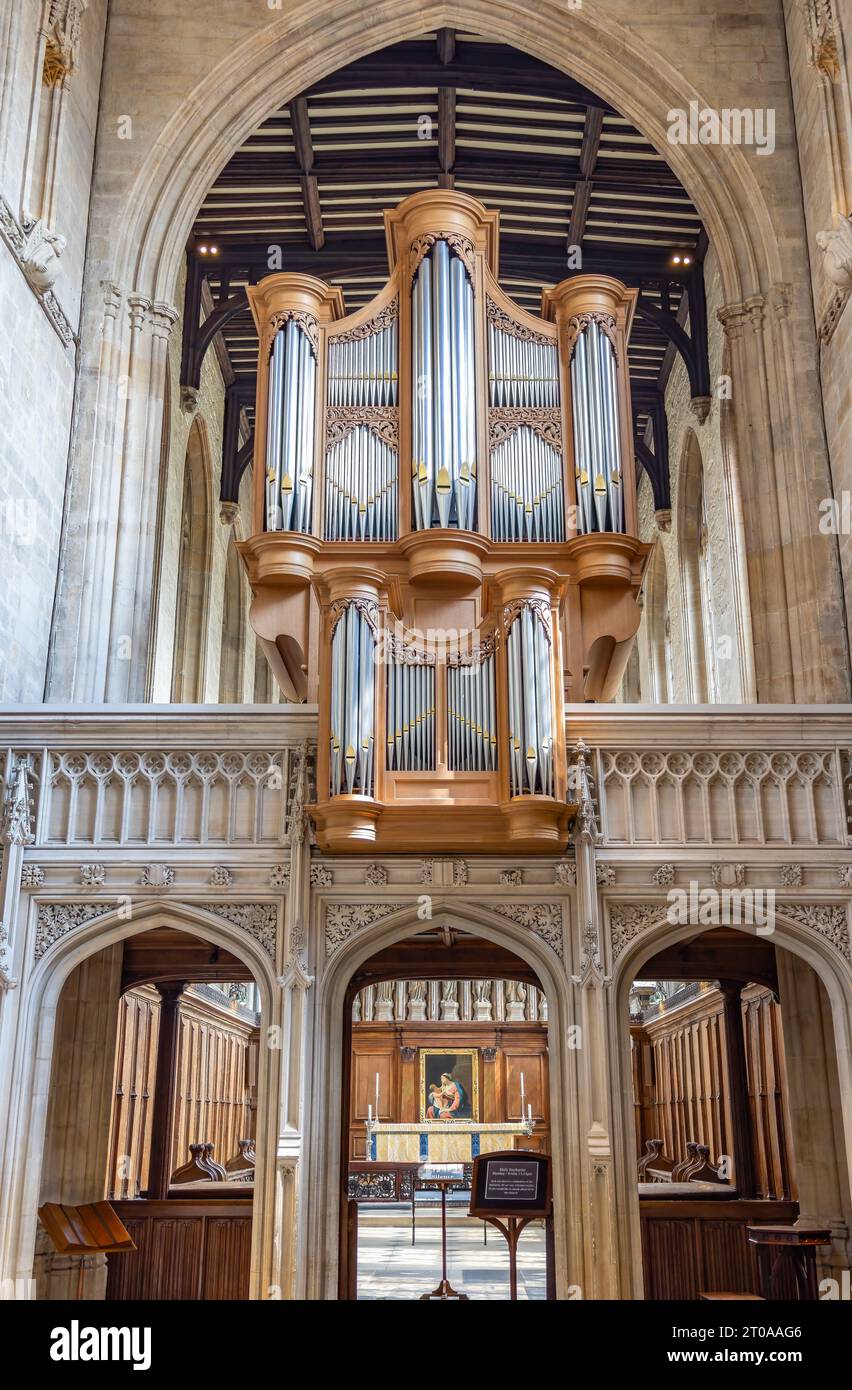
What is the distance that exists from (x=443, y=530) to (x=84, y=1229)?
6.55 m

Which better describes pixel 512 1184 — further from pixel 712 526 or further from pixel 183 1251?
pixel 712 526

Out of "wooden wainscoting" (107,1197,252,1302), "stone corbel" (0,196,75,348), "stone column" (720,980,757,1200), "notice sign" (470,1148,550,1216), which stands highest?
"stone corbel" (0,196,75,348)

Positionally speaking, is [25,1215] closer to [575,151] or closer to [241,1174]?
[241,1174]

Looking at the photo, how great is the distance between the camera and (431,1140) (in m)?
19.6

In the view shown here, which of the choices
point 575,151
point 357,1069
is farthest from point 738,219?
point 357,1069

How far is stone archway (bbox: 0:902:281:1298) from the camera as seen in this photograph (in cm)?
999

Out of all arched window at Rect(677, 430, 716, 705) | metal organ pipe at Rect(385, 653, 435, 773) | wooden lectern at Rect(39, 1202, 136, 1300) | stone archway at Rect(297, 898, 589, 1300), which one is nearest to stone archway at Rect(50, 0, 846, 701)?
metal organ pipe at Rect(385, 653, 435, 773)

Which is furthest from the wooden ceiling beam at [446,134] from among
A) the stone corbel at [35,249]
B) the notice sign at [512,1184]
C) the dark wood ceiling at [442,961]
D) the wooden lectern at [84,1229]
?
the wooden lectern at [84,1229]

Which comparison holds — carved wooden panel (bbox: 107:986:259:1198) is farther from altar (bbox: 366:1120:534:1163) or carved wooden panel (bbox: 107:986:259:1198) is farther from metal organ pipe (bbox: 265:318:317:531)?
metal organ pipe (bbox: 265:318:317:531)

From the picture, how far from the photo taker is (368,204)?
64.8ft

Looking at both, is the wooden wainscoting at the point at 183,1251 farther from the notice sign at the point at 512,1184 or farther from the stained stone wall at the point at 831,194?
the stained stone wall at the point at 831,194

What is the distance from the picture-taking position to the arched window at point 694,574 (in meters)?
21.0

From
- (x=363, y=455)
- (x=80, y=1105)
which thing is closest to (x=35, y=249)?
(x=363, y=455)

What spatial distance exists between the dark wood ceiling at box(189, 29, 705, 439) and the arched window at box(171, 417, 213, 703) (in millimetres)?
2612
